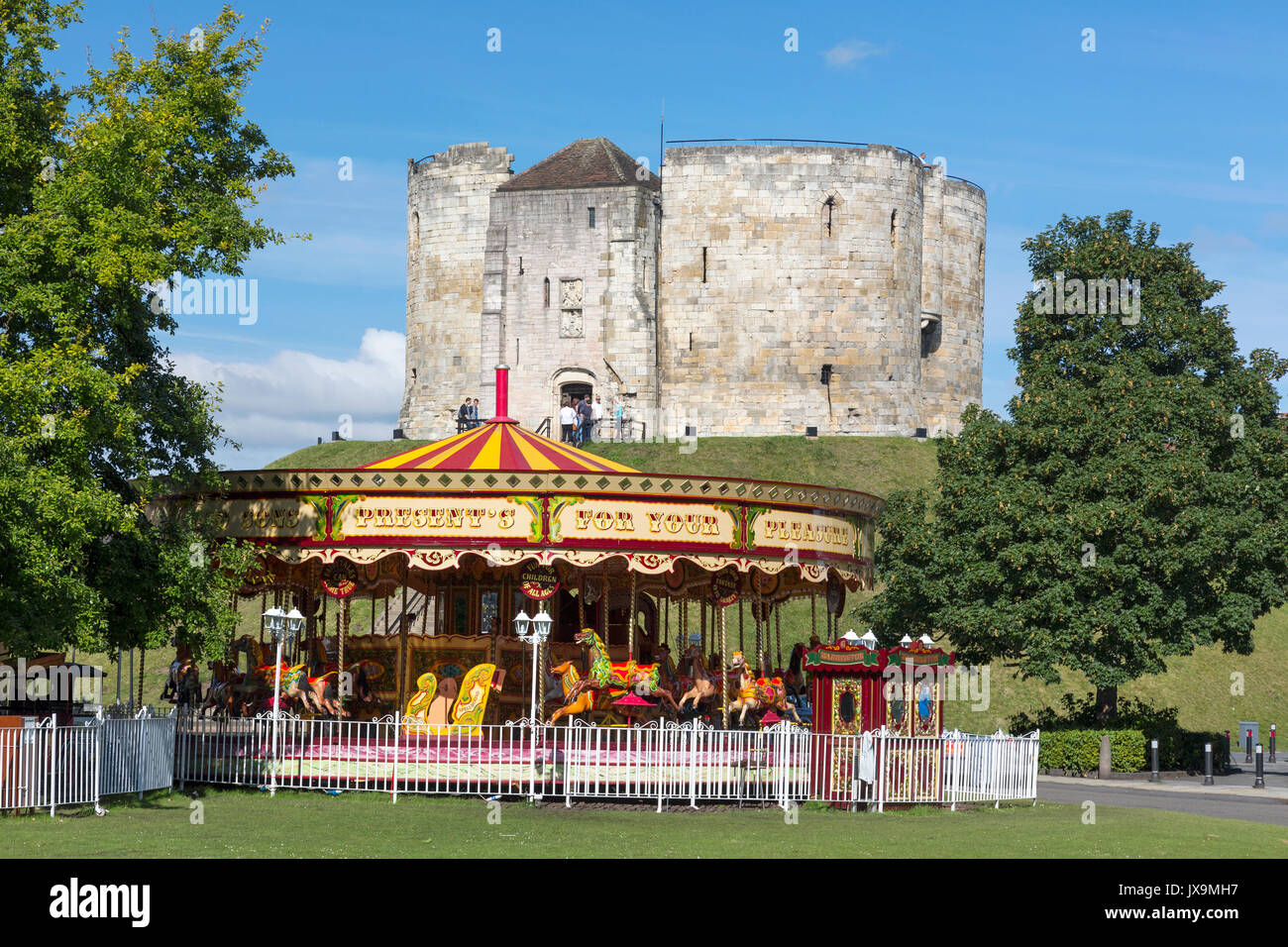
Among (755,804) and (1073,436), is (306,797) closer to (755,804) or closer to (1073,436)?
(755,804)

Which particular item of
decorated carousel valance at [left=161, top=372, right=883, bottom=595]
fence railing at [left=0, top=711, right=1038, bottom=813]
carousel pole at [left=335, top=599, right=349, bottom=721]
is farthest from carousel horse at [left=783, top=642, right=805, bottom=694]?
carousel pole at [left=335, top=599, right=349, bottom=721]

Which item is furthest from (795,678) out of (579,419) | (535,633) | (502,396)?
(579,419)

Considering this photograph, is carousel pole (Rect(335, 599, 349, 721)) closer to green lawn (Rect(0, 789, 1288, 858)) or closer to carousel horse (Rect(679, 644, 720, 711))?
green lawn (Rect(0, 789, 1288, 858))

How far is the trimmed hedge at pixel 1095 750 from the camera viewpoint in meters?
32.2

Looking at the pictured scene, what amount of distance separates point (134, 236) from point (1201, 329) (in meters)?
24.7

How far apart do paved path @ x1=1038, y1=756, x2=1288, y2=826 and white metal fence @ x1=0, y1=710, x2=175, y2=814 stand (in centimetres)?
1317

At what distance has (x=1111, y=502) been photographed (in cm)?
3325

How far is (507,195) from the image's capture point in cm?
6762

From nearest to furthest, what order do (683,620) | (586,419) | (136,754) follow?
(136,754) < (683,620) < (586,419)

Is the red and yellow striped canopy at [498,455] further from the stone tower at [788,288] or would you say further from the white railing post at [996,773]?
the stone tower at [788,288]

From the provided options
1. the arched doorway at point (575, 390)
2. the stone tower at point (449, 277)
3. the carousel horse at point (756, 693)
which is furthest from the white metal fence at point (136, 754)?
the stone tower at point (449, 277)

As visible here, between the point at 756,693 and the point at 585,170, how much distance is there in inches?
1884

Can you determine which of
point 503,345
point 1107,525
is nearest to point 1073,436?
point 1107,525

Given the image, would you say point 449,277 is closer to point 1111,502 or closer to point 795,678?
point 1111,502
